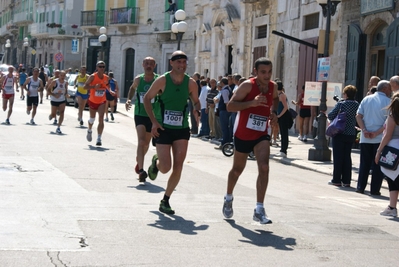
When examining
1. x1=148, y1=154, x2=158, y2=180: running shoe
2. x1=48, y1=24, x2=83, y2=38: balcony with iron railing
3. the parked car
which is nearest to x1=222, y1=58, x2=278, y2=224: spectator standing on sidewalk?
x1=148, y1=154, x2=158, y2=180: running shoe

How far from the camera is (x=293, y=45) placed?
95.1ft

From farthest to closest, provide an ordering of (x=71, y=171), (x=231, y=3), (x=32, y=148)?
1. (x=231, y=3)
2. (x=32, y=148)
3. (x=71, y=171)

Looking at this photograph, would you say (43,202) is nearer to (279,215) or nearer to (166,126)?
(166,126)

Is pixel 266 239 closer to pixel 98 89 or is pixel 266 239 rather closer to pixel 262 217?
→ pixel 262 217

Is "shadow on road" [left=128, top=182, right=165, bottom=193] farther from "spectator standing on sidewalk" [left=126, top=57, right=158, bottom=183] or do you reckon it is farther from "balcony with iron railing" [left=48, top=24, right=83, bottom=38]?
"balcony with iron railing" [left=48, top=24, right=83, bottom=38]

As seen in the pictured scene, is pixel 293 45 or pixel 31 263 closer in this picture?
pixel 31 263

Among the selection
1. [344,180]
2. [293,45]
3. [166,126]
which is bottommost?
[344,180]

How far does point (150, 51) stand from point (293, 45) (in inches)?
855

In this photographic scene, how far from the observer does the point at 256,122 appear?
358 inches

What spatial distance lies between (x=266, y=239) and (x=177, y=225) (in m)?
1.00

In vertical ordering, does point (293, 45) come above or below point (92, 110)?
above

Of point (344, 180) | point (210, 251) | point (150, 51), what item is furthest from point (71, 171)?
point (150, 51)

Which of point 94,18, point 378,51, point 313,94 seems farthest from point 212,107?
point 94,18

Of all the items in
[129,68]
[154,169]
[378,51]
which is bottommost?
[154,169]
